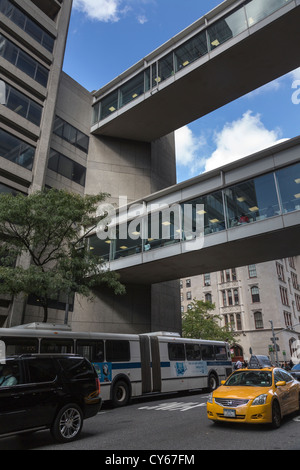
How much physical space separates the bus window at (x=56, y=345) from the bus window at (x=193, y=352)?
7.67 metres

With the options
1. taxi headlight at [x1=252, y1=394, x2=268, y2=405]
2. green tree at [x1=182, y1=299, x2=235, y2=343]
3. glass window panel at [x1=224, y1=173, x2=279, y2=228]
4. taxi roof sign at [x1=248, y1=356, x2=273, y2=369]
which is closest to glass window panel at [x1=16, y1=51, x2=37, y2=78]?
glass window panel at [x1=224, y1=173, x2=279, y2=228]

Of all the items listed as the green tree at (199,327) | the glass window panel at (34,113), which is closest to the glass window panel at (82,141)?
the glass window panel at (34,113)

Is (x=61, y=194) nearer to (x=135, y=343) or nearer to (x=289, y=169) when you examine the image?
(x=135, y=343)

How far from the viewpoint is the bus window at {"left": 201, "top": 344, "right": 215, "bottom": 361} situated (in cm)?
1889

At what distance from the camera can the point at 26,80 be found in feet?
81.7

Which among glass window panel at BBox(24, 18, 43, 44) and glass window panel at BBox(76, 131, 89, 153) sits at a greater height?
glass window panel at BBox(24, 18, 43, 44)

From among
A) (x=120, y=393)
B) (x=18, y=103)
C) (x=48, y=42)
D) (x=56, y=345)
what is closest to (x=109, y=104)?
(x=48, y=42)

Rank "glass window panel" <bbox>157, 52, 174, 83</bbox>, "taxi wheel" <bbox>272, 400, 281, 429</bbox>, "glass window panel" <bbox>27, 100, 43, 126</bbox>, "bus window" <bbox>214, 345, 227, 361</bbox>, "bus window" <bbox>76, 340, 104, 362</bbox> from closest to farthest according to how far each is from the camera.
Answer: "taxi wheel" <bbox>272, 400, 281, 429</bbox>, "bus window" <bbox>76, 340, 104, 362</bbox>, "bus window" <bbox>214, 345, 227, 361</bbox>, "glass window panel" <bbox>27, 100, 43, 126</bbox>, "glass window panel" <bbox>157, 52, 174, 83</bbox>

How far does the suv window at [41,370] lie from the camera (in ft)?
23.3

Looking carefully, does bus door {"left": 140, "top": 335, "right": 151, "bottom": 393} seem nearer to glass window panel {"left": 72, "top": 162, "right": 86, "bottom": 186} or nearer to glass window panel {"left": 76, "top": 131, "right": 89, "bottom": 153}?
glass window panel {"left": 72, "top": 162, "right": 86, "bottom": 186}

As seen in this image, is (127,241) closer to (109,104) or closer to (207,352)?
(207,352)

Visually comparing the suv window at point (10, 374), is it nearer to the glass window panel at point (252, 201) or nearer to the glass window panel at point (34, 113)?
the glass window panel at point (252, 201)

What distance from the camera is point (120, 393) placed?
1366 cm

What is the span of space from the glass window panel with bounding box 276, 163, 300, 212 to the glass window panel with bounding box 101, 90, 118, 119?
17424 millimetres
